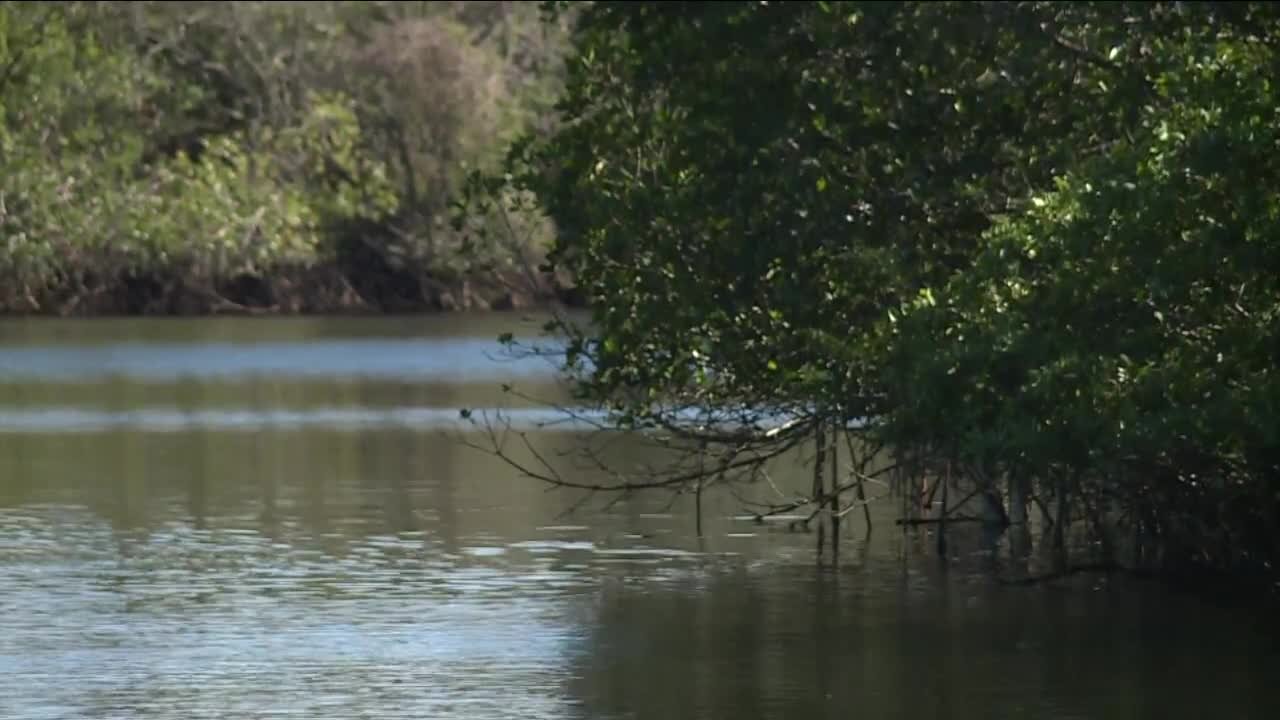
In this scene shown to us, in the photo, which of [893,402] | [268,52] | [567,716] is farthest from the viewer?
[268,52]

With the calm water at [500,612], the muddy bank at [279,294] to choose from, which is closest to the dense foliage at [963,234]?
the calm water at [500,612]

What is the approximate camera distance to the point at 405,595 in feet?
68.1

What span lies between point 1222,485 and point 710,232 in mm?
4034

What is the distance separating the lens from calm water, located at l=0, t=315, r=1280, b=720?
16438 mm

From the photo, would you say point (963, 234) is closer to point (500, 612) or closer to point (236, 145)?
point (500, 612)

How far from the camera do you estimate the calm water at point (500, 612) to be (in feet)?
53.9

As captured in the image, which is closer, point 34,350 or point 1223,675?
point 1223,675

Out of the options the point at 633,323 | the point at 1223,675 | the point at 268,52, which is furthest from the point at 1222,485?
the point at 268,52

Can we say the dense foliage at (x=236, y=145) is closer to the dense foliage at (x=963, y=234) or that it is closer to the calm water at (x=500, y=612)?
the calm water at (x=500, y=612)

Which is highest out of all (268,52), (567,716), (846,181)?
(268,52)

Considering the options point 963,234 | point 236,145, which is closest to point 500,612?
point 963,234

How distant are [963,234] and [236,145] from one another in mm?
50918

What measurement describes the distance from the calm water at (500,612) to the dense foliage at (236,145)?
34416 millimetres

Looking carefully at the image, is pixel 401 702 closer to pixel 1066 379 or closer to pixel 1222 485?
pixel 1066 379
